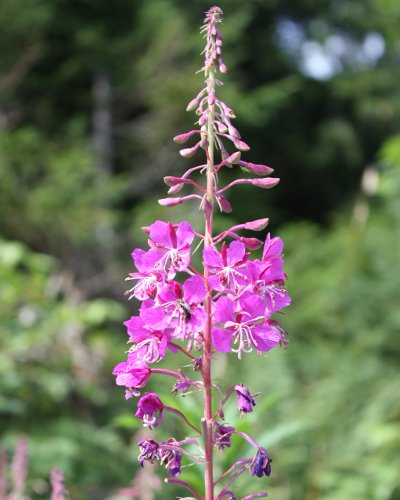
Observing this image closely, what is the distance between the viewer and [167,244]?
1.43 meters

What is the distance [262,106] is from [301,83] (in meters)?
2.24

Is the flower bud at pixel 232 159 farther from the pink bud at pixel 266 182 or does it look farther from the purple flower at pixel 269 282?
the purple flower at pixel 269 282

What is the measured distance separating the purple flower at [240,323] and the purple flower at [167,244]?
0.43ft

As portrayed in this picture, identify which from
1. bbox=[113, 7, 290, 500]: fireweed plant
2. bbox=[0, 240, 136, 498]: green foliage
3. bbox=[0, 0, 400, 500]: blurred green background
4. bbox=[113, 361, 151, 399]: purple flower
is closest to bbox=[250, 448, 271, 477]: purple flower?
bbox=[113, 7, 290, 500]: fireweed plant

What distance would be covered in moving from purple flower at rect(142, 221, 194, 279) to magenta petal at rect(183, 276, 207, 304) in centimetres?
7

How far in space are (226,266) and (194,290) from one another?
0.08 metres

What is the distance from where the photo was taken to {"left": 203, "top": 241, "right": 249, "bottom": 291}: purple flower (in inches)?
52.8

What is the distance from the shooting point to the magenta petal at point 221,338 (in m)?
1.36

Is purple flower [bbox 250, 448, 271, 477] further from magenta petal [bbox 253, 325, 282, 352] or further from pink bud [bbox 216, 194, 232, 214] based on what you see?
pink bud [bbox 216, 194, 232, 214]

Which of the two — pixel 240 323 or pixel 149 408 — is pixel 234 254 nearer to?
pixel 240 323

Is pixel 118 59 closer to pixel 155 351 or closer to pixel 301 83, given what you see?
pixel 301 83

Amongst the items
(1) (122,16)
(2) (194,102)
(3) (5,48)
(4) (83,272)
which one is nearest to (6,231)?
(4) (83,272)

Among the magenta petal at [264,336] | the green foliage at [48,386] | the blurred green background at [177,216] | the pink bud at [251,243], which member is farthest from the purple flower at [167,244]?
the green foliage at [48,386]

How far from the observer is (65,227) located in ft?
26.9
